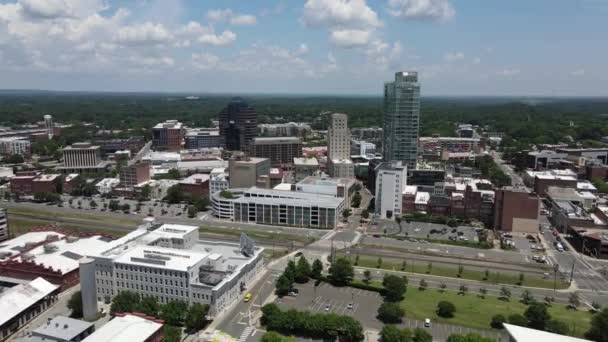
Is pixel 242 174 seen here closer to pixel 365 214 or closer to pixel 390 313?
pixel 365 214

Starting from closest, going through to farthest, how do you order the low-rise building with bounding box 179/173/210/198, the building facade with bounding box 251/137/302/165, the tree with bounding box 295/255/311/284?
the tree with bounding box 295/255/311/284, the low-rise building with bounding box 179/173/210/198, the building facade with bounding box 251/137/302/165

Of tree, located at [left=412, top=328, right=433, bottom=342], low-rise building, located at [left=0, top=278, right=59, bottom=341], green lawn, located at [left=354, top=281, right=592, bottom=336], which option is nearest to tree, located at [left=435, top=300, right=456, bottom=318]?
green lawn, located at [left=354, top=281, right=592, bottom=336]

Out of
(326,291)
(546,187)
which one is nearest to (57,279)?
(326,291)

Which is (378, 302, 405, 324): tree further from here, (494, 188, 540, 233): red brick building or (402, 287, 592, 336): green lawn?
(494, 188, 540, 233): red brick building

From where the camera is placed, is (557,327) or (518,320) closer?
(557,327)

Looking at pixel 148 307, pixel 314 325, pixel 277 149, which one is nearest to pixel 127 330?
pixel 148 307
